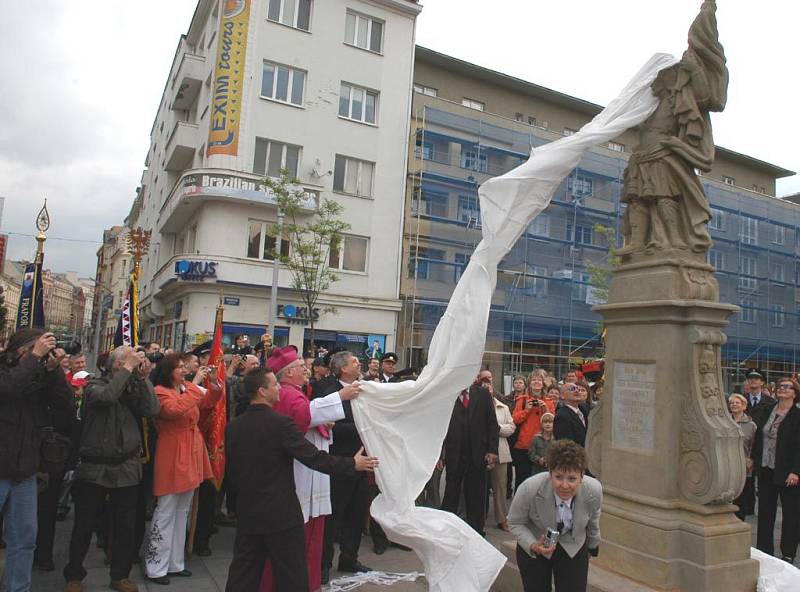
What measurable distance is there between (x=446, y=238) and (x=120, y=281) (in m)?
48.7

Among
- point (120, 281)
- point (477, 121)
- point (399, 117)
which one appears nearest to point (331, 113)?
point (399, 117)

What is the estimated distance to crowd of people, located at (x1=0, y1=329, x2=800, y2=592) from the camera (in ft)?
13.2

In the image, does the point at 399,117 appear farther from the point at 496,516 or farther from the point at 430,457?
the point at 430,457

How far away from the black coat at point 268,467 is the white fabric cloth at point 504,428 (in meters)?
4.78

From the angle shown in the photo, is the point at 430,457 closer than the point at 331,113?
Yes

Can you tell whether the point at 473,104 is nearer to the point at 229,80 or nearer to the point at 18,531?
the point at 229,80

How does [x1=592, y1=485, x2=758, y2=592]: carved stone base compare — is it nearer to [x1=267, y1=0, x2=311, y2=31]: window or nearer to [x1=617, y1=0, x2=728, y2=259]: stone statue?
[x1=617, y1=0, x2=728, y2=259]: stone statue

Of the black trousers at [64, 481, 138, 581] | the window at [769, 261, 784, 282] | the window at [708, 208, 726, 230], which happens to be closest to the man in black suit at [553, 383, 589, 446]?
the black trousers at [64, 481, 138, 581]

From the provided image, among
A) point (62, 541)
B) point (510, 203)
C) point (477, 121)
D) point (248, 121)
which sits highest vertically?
point (477, 121)

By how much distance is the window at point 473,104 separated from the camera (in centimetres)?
3420

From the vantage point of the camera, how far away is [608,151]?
34.6m

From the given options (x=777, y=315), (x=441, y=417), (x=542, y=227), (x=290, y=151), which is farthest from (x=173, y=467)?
(x=777, y=315)

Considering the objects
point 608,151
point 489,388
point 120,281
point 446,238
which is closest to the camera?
point 489,388

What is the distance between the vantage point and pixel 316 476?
543 centimetres
